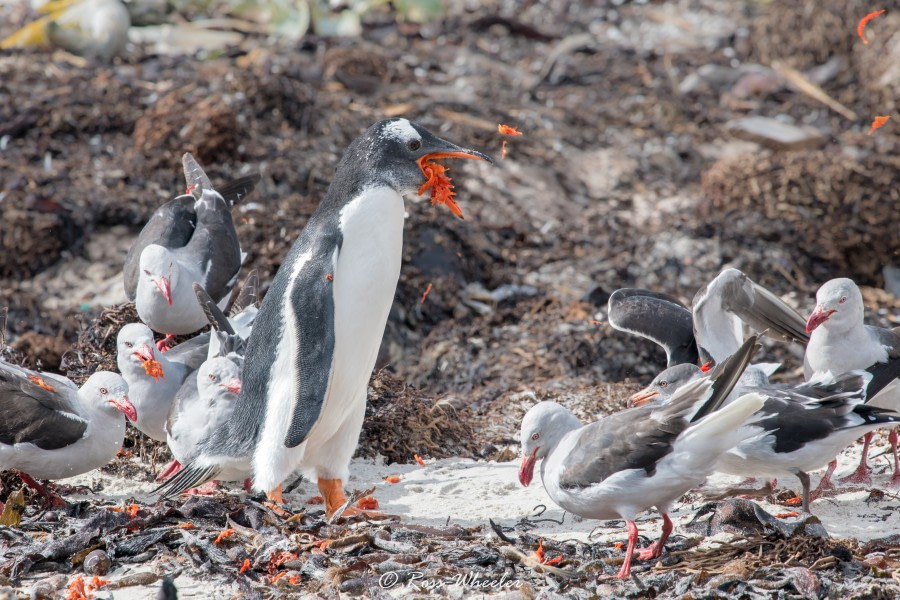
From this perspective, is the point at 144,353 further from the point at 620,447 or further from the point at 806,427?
the point at 806,427

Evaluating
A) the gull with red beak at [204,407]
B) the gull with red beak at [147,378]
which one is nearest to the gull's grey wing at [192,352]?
the gull with red beak at [147,378]

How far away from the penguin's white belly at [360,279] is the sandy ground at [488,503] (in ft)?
2.81

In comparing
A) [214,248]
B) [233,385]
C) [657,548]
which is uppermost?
[214,248]

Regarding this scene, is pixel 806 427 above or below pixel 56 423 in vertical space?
above

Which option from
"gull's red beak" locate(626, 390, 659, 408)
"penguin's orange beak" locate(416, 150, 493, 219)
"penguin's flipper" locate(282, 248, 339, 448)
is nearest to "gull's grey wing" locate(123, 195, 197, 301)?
"penguin's flipper" locate(282, 248, 339, 448)

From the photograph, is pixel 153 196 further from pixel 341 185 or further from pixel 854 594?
pixel 854 594

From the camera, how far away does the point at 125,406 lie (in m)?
5.46

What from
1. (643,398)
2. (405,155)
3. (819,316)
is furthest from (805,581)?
(405,155)

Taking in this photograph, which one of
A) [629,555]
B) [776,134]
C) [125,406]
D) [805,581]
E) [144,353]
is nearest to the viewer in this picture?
[805,581]

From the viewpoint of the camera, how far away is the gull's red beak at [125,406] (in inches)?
215

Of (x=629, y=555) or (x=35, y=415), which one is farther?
(x=35, y=415)

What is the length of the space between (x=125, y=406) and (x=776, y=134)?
867cm

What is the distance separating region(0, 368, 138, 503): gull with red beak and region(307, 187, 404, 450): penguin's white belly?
1131 mm

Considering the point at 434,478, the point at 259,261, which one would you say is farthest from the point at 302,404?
the point at 259,261
